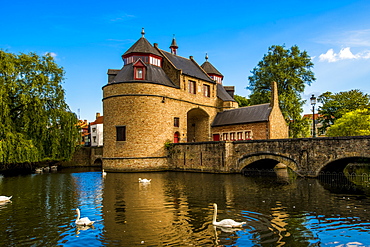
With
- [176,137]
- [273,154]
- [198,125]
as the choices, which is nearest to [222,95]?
[198,125]

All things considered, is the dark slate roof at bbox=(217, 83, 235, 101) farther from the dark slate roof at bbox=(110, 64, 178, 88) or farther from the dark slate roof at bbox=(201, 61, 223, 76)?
the dark slate roof at bbox=(110, 64, 178, 88)

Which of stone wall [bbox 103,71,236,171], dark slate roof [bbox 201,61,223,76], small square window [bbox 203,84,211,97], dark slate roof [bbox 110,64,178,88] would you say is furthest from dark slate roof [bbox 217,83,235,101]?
stone wall [bbox 103,71,236,171]

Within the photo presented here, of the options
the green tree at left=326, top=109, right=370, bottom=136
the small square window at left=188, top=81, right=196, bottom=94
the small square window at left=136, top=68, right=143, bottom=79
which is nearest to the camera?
the small square window at left=136, top=68, right=143, bottom=79

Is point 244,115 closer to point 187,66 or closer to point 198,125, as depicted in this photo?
point 198,125

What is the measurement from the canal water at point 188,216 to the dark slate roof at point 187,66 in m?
20.8

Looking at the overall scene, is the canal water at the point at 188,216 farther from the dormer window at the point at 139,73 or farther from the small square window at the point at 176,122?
the small square window at the point at 176,122

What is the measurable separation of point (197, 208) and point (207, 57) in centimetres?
4044

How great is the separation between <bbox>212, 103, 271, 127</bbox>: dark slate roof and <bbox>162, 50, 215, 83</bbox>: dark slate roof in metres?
4.76

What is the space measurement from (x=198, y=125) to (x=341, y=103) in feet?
68.1

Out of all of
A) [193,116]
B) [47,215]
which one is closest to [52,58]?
[193,116]

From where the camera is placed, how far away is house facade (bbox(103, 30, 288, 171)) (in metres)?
29.3

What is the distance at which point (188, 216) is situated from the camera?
430 inches

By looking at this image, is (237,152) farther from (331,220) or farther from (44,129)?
(44,129)

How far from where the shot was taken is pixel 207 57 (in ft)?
164
